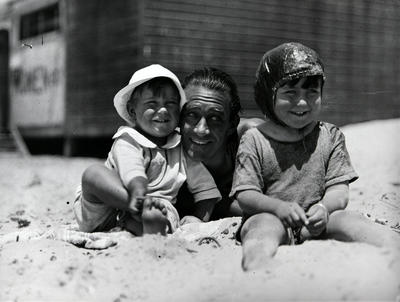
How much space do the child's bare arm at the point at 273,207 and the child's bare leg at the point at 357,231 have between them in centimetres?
19

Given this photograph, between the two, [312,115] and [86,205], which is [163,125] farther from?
[312,115]

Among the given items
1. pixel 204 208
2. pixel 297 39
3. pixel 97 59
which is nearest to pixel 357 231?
pixel 204 208

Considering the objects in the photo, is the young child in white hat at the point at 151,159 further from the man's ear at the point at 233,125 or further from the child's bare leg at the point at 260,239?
the child's bare leg at the point at 260,239

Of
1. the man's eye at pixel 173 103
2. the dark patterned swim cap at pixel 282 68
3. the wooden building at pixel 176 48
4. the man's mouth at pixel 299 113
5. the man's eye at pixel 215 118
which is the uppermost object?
the wooden building at pixel 176 48

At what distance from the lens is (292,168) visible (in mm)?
2932

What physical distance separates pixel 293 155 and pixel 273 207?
368 mm

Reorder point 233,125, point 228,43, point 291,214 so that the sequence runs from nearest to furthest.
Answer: point 291,214 → point 233,125 → point 228,43

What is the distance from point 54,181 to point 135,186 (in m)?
4.79

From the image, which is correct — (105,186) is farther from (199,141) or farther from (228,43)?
(228,43)

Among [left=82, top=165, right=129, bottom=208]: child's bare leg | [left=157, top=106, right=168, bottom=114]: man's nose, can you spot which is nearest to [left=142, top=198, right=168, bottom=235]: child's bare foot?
[left=82, top=165, right=129, bottom=208]: child's bare leg

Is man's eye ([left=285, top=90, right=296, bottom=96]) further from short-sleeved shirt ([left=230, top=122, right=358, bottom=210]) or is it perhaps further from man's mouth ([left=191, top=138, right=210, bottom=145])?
man's mouth ([left=191, top=138, right=210, bottom=145])

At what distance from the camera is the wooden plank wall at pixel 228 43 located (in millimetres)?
11305

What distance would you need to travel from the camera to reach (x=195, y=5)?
1162 cm

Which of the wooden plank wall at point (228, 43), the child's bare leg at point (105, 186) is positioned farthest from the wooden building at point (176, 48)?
the child's bare leg at point (105, 186)
